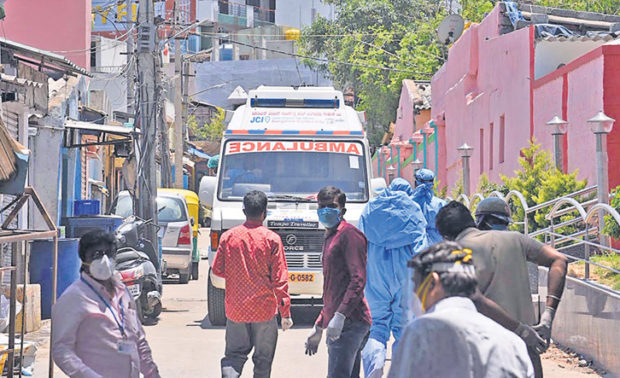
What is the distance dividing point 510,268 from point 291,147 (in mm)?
8293

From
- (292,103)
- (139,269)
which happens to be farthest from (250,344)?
(292,103)

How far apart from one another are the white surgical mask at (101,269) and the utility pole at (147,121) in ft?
39.0

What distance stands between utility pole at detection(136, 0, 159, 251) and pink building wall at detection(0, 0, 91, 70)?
8595mm

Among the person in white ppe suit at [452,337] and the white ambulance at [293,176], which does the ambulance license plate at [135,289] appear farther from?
the person in white ppe suit at [452,337]

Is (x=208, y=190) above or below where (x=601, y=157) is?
below

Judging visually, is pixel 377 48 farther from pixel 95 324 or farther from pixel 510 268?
pixel 95 324

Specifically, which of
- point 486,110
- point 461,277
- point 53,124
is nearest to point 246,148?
point 53,124

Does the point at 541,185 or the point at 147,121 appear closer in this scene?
the point at 541,185

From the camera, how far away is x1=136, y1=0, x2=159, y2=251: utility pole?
→ 57.1 feet

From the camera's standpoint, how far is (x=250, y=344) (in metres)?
7.73

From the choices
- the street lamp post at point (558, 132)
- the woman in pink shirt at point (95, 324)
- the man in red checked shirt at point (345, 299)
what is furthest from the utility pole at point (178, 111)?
the woman in pink shirt at point (95, 324)

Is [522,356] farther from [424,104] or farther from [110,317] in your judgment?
[424,104]

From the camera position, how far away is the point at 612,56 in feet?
51.7

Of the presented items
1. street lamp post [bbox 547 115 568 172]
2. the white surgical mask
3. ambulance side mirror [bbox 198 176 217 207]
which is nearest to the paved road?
ambulance side mirror [bbox 198 176 217 207]
